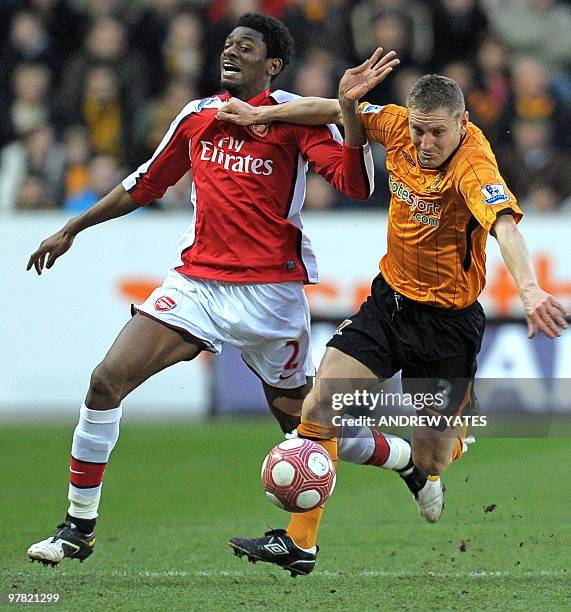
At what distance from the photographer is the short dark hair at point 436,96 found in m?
6.06

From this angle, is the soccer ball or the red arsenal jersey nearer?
the soccer ball

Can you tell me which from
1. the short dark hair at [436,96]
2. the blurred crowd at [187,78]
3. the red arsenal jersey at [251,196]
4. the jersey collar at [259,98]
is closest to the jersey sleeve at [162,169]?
the red arsenal jersey at [251,196]

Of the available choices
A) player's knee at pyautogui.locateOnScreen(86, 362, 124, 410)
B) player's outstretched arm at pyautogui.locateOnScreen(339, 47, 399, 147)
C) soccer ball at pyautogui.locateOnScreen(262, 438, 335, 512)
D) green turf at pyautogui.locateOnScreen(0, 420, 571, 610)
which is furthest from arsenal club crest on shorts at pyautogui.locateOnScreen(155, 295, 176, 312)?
green turf at pyautogui.locateOnScreen(0, 420, 571, 610)

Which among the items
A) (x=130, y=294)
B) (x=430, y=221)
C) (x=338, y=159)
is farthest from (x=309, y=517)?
(x=130, y=294)

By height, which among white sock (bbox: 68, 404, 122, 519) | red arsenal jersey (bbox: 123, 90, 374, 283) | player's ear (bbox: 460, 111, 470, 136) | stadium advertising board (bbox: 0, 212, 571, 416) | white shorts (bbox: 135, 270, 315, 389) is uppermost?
player's ear (bbox: 460, 111, 470, 136)

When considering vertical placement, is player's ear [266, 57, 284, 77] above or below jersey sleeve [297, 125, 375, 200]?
above

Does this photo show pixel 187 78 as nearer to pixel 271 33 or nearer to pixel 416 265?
pixel 271 33

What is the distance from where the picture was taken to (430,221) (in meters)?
6.38

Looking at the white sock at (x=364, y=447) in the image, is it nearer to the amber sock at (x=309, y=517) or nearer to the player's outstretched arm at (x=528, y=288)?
the amber sock at (x=309, y=517)

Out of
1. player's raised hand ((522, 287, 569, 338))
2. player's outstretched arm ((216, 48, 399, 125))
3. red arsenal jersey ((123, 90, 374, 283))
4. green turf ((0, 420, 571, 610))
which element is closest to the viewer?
player's raised hand ((522, 287, 569, 338))

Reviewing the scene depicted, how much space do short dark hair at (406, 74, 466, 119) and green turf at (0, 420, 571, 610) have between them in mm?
2207

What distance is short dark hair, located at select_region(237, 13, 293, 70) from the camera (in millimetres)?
6930

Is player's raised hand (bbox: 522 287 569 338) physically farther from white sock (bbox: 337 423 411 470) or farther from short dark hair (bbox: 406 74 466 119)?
white sock (bbox: 337 423 411 470)

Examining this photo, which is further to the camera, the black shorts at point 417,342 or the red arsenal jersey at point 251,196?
the red arsenal jersey at point 251,196
